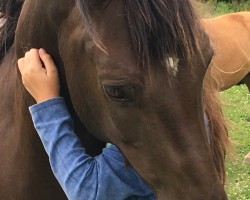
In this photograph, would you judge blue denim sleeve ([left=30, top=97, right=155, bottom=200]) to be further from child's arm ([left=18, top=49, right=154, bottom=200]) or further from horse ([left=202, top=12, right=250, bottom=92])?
horse ([left=202, top=12, right=250, bottom=92])

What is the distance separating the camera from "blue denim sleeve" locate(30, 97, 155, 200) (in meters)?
1.10

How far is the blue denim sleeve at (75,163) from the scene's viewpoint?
1.10 m

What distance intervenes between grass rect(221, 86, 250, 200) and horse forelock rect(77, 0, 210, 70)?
3.71 ft

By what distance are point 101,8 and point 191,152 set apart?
319mm

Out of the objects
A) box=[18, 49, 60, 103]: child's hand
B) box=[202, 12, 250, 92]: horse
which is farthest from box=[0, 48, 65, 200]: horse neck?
box=[202, 12, 250, 92]: horse

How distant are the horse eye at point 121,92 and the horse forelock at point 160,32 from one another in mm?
51

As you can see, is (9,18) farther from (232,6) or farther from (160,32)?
(232,6)

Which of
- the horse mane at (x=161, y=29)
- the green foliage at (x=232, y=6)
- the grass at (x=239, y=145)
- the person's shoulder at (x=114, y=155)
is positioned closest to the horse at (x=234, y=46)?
the grass at (x=239, y=145)

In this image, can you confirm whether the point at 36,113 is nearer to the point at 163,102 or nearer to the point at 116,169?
the point at 116,169

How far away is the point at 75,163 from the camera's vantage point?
110cm

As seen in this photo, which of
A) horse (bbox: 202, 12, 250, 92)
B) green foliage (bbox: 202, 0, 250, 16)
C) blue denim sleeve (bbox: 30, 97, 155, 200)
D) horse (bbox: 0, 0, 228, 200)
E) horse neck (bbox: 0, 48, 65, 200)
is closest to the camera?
horse (bbox: 0, 0, 228, 200)

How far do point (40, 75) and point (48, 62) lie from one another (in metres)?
0.03

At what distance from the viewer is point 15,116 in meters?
1.28

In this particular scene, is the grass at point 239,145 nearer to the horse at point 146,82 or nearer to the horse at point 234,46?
the horse at point 234,46
